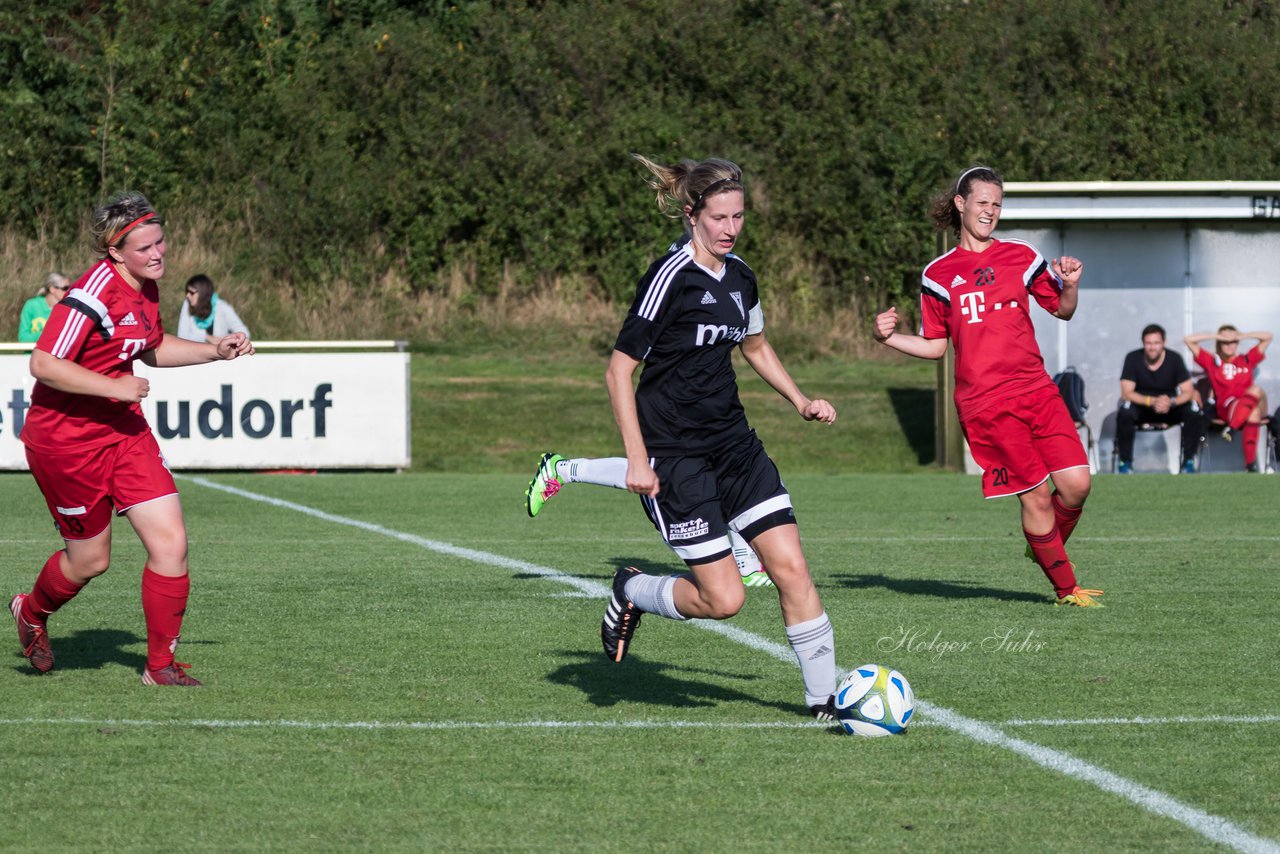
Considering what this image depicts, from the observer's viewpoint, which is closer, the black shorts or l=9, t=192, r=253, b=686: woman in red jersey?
the black shorts

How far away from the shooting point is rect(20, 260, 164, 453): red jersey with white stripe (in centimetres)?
593

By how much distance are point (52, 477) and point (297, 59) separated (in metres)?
25.2

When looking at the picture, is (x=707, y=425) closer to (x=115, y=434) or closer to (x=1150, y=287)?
(x=115, y=434)

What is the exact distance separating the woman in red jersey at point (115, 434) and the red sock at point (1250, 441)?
14215 millimetres

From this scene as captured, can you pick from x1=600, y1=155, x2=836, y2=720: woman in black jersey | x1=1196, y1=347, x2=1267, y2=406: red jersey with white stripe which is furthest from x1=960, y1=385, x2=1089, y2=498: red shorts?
x1=1196, y1=347, x2=1267, y2=406: red jersey with white stripe

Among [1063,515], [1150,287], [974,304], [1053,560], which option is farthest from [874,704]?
[1150,287]

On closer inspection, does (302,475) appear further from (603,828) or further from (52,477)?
(603,828)

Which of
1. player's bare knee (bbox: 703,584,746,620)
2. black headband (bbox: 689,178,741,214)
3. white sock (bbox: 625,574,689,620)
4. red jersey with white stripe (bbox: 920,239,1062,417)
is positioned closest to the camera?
black headband (bbox: 689,178,741,214)

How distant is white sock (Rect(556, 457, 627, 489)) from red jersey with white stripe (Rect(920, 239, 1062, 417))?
5.25 ft

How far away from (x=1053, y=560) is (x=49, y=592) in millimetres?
4458

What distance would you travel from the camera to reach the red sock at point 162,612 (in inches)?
240

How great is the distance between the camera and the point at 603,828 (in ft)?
13.8

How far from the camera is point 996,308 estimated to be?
8156mm

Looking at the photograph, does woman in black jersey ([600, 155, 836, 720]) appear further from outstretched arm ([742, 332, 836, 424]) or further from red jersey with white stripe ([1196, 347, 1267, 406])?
red jersey with white stripe ([1196, 347, 1267, 406])
